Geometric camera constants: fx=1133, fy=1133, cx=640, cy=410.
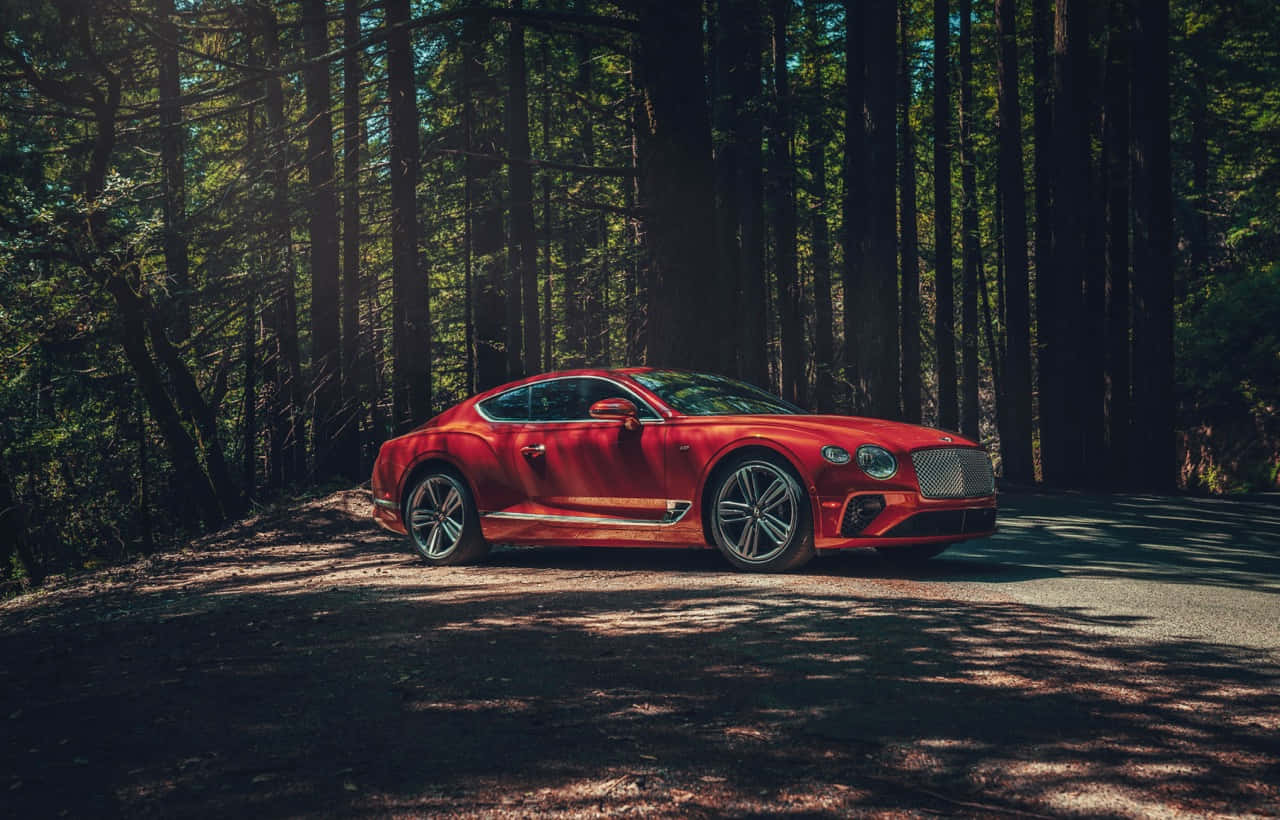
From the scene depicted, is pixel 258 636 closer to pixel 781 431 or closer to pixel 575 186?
pixel 781 431

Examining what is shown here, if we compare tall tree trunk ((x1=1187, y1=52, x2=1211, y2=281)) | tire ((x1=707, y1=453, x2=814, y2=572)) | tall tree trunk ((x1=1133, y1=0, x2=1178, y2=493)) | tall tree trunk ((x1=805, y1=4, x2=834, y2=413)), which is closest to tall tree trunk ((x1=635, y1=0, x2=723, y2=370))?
tire ((x1=707, y1=453, x2=814, y2=572))

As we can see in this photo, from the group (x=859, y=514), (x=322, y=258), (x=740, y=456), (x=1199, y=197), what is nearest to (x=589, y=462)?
(x=740, y=456)

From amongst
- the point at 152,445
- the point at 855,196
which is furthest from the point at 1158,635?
the point at 152,445

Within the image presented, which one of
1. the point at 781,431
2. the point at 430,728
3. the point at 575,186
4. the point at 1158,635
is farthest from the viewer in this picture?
the point at 575,186

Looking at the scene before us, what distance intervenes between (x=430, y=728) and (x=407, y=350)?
49.1 feet

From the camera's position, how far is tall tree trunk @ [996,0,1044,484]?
82.4ft

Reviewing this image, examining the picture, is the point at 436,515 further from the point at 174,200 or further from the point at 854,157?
the point at 854,157

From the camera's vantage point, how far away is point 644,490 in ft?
28.0

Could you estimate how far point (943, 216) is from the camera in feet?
85.8

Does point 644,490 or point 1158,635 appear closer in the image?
point 1158,635

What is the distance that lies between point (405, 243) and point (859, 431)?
12.0 metres

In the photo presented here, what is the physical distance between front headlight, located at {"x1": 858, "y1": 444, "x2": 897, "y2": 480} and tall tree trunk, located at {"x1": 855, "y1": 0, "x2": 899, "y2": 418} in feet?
33.1

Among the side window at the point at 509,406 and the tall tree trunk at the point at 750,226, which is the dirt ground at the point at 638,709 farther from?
the tall tree trunk at the point at 750,226

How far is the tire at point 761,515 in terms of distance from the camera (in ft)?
25.7
